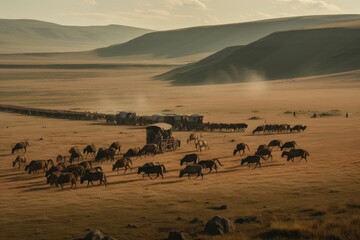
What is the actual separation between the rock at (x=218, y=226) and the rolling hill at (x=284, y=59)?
126 m

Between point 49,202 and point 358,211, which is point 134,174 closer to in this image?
point 49,202

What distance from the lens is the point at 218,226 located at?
18938mm

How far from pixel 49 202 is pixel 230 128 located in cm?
2943

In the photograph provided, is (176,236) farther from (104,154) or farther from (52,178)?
(104,154)

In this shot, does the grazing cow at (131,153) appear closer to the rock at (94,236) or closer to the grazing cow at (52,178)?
the grazing cow at (52,178)

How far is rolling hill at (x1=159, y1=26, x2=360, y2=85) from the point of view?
15012 centimetres

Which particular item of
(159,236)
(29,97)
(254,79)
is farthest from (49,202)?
(254,79)

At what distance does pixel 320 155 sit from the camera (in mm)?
34719

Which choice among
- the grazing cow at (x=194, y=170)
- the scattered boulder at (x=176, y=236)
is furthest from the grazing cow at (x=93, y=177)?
the scattered boulder at (x=176, y=236)

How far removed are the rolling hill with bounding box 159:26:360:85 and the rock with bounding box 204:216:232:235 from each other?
126 meters

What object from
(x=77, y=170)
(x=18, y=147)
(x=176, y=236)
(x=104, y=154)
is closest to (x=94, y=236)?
(x=176, y=236)

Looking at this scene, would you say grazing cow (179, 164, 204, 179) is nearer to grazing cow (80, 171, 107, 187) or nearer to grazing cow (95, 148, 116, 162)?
grazing cow (80, 171, 107, 187)

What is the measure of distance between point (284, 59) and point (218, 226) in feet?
492

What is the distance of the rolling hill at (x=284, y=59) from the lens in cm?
15012
